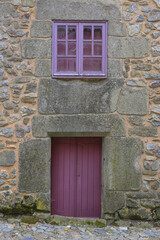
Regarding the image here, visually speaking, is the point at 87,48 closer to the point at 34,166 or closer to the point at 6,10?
the point at 6,10

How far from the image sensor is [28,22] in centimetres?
384

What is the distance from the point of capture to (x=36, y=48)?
151 inches

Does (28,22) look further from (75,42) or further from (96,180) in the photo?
(96,180)

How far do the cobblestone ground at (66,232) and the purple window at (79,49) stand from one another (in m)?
2.29

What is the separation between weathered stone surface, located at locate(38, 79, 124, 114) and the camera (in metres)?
3.85

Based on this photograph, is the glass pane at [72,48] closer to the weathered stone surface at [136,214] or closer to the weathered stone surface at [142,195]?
the weathered stone surface at [142,195]

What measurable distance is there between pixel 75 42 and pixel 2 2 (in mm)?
1290

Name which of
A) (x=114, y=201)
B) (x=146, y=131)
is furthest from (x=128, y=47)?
(x=114, y=201)

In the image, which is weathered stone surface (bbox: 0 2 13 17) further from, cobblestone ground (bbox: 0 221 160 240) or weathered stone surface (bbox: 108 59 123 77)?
cobblestone ground (bbox: 0 221 160 240)

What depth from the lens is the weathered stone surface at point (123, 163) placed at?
3.84 metres

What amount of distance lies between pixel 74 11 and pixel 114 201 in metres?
3.02

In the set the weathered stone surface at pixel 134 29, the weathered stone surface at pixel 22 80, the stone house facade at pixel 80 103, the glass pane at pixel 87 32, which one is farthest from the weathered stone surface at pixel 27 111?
the weathered stone surface at pixel 134 29

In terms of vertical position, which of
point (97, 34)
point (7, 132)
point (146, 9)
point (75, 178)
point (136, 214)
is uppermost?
point (146, 9)

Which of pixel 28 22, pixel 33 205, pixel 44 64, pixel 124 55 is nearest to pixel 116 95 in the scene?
pixel 124 55
